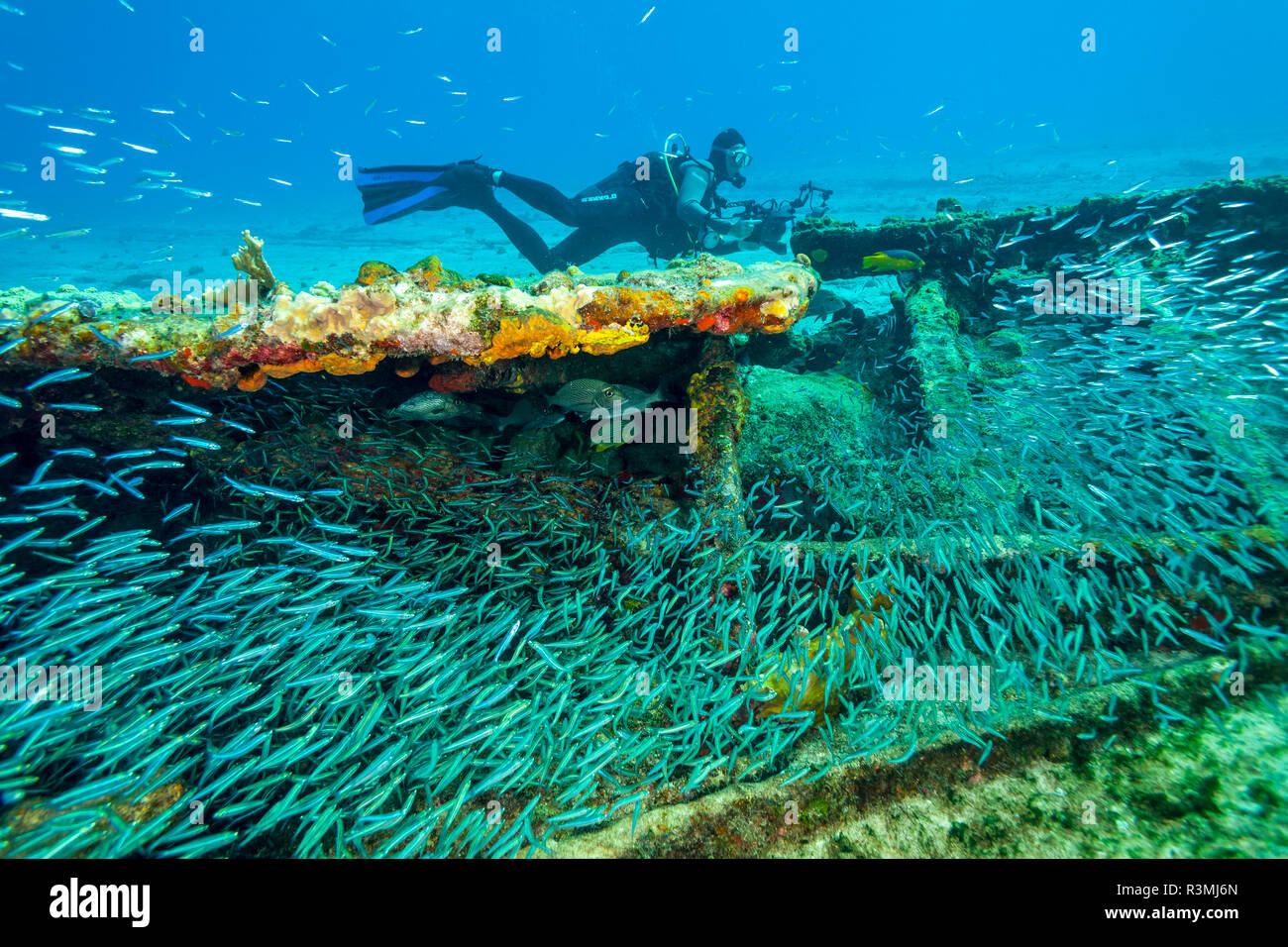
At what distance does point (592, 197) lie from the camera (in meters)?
11.5

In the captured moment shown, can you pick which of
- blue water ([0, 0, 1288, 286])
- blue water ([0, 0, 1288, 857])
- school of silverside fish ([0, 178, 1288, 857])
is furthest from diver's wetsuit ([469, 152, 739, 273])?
blue water ([0, 0, 1288, 286])

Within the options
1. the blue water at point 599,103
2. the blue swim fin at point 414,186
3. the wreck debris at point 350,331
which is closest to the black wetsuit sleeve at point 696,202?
the blue swim fin at point 414,186

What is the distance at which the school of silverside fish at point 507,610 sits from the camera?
2.92 meters

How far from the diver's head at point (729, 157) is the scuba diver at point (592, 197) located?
2 cm

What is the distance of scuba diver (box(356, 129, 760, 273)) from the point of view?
10789 millimetres

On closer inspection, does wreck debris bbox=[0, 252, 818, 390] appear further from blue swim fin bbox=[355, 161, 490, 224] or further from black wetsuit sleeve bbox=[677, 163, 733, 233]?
blue swim fin bbox=[355, 161, 490, 224]

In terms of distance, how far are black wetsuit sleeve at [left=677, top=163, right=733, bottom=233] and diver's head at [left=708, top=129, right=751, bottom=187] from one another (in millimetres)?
1059

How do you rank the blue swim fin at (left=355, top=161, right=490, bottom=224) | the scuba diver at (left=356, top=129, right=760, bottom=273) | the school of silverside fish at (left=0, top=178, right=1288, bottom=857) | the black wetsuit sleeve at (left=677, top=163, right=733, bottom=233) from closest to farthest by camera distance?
the school of silverside fish at (left=0, top=178, right=1288, bottom=857)
the black wetsuit sleeve at (left=677, top=163, right=733, bottom=233)
the scuba diver at (left=356, top=129, right=760, bottom=273)
the blue swim fin at (left=355, top=161, right=490, bottom=224)

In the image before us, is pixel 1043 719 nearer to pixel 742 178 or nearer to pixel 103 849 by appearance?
pixel 103 849

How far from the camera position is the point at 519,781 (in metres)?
3.06

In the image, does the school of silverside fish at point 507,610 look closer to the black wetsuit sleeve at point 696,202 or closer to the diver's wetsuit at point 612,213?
the black wetsuit sleeve at point 696,202
